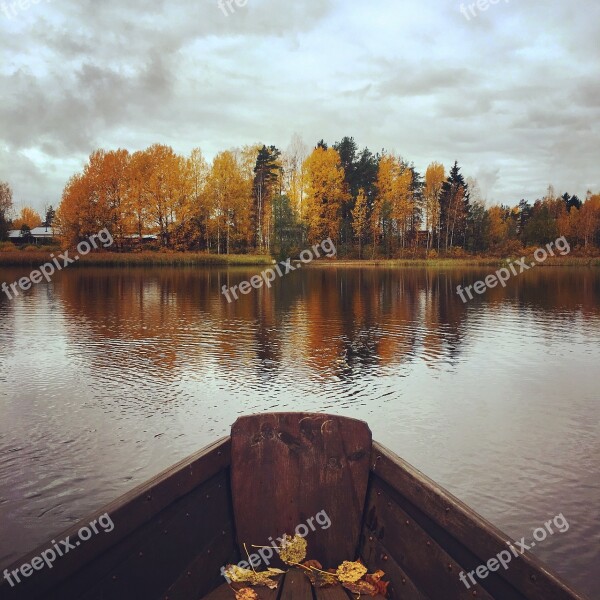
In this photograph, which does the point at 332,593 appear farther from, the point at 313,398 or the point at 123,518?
the point at 313,398

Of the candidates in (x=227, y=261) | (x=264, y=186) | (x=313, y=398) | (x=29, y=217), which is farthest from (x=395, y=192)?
(x=29, y=217)

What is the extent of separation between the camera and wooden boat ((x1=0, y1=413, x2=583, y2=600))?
3.14 metres

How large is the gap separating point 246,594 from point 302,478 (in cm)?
85

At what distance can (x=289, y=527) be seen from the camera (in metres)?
4.23

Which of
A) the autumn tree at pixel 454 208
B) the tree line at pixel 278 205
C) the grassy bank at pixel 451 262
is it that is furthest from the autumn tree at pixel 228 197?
the autumn tree at pixel 454 208

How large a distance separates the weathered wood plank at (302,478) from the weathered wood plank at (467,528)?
9.3 inches

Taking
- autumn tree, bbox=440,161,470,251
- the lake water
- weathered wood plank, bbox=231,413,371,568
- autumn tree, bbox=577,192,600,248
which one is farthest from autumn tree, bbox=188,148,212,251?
weathered wood plank, bbox=231,413,371,568

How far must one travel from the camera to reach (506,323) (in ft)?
70.9

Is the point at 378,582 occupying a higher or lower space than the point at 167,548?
lower

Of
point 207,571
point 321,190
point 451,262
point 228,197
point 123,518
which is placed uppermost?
point 321,190
